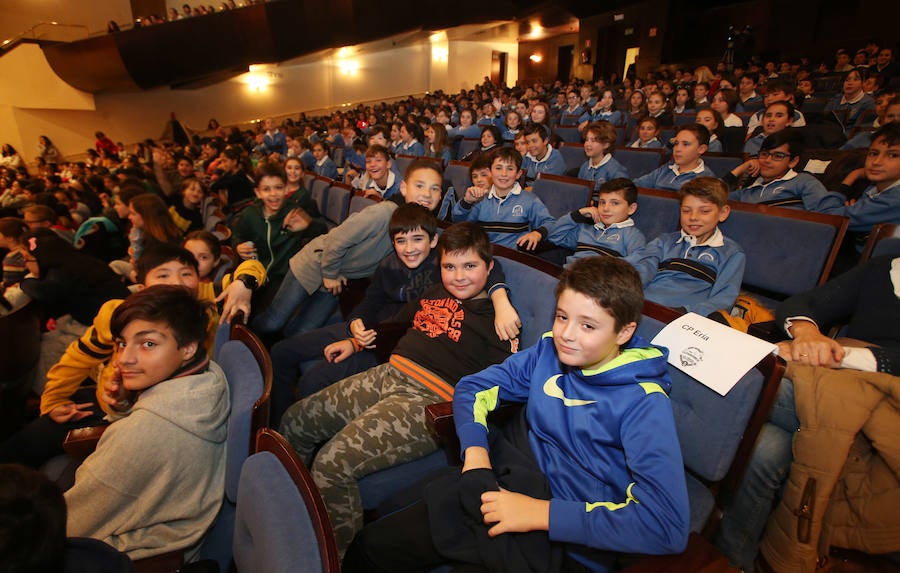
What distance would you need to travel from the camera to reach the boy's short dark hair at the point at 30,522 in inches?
24.9

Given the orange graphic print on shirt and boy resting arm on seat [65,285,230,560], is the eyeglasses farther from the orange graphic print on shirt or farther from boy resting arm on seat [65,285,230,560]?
boy resting arm on seat [65,285,230,560]

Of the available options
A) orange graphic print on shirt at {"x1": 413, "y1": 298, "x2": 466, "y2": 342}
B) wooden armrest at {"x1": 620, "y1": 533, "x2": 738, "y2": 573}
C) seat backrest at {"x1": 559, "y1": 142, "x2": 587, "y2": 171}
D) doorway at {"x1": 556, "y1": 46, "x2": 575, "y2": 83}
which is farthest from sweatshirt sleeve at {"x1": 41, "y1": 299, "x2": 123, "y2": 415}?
doorway at {"x1": 556, "y1": 46, "x2": 575, "y2": 83}

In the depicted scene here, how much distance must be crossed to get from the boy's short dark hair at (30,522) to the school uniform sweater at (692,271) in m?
2.17

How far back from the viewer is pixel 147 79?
11336 millimetres

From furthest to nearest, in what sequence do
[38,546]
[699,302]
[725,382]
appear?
[699,302], [725,382], [38,546]

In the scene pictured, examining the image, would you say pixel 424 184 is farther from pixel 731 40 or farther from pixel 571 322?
pixel 731 40

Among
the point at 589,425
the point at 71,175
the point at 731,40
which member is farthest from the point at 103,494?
the point at 731,40

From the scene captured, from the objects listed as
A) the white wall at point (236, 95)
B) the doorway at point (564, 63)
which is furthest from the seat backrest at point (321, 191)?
the doorway at point (564, 63)

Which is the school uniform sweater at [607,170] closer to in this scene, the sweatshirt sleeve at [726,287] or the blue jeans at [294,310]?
the sweatshirt sleeve at [726,287]

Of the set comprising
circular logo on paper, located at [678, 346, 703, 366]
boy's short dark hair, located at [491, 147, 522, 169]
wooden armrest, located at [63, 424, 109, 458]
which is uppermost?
boy's short dark hair, located at [491, 147, 522, 169]

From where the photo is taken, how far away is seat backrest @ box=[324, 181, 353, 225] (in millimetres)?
3708

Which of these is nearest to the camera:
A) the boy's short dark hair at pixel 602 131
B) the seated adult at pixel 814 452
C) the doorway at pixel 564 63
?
the seated adult at pixel 814 452

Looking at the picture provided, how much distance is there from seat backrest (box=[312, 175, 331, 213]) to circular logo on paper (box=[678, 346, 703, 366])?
3774 millimetres

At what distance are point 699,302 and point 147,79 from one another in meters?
14.6
